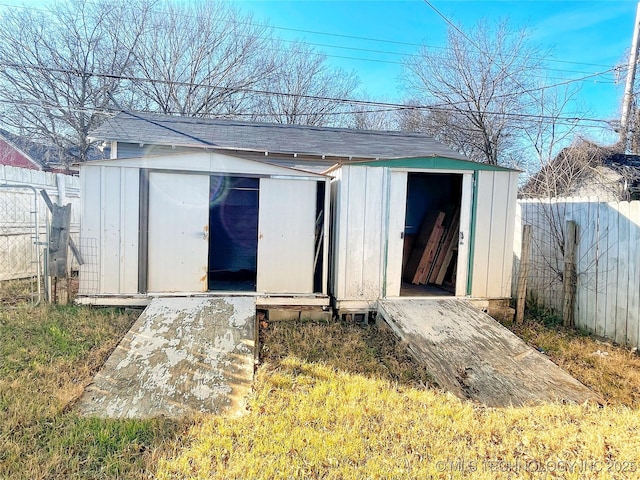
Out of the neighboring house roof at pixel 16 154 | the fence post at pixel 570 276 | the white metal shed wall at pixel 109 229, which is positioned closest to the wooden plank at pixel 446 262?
the fence post at pixel 570 276

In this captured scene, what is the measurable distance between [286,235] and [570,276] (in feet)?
13.1

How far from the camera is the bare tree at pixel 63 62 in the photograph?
1341 centimetres

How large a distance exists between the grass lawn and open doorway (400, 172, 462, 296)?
2.96m

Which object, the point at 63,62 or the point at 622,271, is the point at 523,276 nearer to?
the point at 622,271

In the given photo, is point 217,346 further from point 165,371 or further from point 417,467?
point 417,467

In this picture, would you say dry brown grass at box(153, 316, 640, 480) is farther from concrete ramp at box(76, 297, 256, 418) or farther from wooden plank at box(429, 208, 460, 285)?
wooden plank at box(429, 208, 460, 285)

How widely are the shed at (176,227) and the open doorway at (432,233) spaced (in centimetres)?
205

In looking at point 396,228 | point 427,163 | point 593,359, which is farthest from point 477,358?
point 427,163

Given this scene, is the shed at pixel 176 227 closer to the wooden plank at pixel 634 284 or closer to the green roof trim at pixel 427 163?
the green roof trim at pixel 427 163

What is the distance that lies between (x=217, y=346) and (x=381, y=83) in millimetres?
16313

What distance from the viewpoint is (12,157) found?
17.3 m

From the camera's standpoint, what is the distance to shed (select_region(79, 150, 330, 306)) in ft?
15.5

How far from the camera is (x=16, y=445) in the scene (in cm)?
216

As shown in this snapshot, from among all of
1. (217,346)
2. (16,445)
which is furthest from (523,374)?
(16,445)
